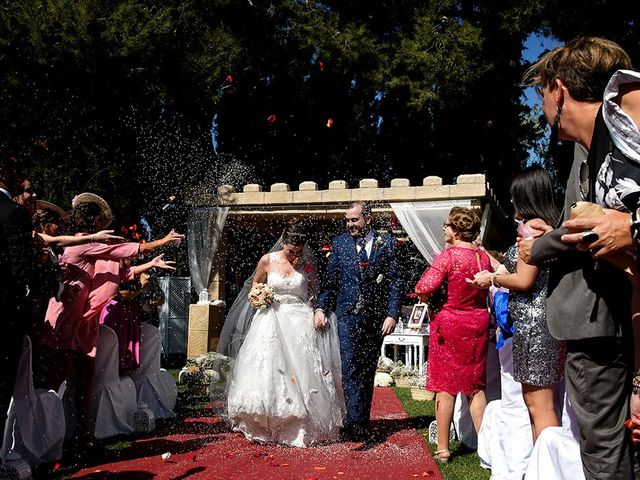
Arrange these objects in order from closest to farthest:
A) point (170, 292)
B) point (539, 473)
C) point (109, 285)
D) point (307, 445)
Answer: point (539, 473) → point (109, 285) → point (307, 445) → point (170, 292)

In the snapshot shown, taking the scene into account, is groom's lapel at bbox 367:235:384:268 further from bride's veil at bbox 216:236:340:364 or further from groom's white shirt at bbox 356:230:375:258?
bride's veil at bbox 216:236:340:364

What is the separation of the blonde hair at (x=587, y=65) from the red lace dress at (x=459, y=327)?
3062mm

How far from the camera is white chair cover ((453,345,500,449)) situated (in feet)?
18.4

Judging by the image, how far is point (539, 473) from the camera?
2.86 meters

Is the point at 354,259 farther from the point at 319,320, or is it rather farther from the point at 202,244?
the point at 202,244

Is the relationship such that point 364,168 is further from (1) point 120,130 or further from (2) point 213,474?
(2) point 213,474

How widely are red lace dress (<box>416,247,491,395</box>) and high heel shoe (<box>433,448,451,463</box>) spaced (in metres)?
0.47

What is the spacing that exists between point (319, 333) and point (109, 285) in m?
1.93

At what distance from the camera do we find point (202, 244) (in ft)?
43.1

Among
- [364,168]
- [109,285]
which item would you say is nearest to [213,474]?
[109,285]

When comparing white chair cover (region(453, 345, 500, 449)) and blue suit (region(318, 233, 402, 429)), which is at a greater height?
blue suit (region(318, 233, 402, 429))

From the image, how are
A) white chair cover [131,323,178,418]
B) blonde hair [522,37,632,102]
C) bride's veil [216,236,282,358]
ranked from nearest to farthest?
blonde hair [522,37,632,102] < bride's veil [216,236,282,358] < white chair cover [131,323,178,418]

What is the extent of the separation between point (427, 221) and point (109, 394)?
22.5ft

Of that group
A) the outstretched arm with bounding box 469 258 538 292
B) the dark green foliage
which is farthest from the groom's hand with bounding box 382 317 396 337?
the dark green foliage
